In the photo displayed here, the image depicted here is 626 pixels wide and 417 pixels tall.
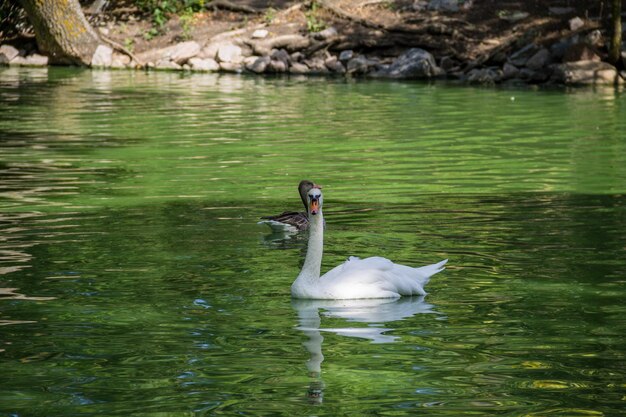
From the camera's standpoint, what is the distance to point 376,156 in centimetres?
1833

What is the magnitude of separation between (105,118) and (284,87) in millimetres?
7570

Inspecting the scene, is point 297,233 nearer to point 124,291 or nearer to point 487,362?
point 124,291

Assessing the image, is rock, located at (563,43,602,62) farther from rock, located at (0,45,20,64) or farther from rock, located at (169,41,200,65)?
rock, located at (0,45,20,64)

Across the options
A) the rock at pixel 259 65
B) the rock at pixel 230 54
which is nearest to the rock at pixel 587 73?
the rock at pixel 259 65

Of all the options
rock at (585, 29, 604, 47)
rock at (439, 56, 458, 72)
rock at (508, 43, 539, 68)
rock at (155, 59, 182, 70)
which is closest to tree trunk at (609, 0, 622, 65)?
rock at (585, 29, 604, 47)

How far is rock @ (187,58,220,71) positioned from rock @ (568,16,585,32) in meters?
9.61

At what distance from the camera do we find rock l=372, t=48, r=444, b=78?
32844mm

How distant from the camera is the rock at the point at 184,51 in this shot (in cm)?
3609

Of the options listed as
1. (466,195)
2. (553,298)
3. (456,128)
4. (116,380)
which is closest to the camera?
(116,380)

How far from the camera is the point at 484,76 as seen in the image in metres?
31.6

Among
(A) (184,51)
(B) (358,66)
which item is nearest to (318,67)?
(B) (358,66)

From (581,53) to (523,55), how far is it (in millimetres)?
1723

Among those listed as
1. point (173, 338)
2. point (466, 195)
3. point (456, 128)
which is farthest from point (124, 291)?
point (456, 128)

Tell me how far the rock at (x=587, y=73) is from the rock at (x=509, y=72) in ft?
3.98
